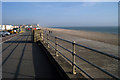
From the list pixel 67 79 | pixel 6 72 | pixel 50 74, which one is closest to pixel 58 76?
pixel 50 74

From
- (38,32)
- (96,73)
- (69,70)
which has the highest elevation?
(38,32)

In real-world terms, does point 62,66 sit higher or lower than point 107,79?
higher

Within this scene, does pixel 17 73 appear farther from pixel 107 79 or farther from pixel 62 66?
pixel 107 79

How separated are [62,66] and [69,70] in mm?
444

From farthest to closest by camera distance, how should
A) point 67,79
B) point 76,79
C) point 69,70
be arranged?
point 69,70
point 67,79
point 76,79

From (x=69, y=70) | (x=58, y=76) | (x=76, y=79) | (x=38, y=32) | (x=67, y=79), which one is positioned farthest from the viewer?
(x=38, y=32)

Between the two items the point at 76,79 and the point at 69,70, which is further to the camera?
→ the point at 69,70

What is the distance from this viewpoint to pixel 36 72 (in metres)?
5.14

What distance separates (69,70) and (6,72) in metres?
2.49

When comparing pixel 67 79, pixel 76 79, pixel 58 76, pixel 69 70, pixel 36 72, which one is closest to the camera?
pixel 76 79

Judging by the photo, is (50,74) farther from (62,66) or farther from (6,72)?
(6,72)

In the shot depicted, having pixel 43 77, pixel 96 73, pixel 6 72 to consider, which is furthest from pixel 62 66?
pixel 6 72

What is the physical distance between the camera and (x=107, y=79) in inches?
182

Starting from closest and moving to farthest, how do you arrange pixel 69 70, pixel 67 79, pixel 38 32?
pixel 67 79 → pixel 69 70 → pixel 38 32
